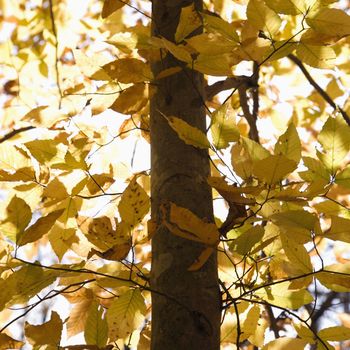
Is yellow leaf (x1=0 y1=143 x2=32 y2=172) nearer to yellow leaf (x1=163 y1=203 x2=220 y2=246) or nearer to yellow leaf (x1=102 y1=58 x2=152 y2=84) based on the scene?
yellow leaf (x1=102 y1=58 x2=152 y2=84)

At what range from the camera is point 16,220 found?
2.41ft

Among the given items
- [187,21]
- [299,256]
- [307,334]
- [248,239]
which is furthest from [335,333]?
[187,21]

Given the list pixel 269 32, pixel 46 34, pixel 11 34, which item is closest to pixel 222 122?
pixel 269 32

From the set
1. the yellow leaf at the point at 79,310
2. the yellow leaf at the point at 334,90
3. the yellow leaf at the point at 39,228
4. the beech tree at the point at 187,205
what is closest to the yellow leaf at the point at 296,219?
the beech tree at the point at 187,205

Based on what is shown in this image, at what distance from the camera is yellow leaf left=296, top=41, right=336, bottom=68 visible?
33.0 inches

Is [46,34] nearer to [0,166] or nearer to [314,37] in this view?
[0,166]

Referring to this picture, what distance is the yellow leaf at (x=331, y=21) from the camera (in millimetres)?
763

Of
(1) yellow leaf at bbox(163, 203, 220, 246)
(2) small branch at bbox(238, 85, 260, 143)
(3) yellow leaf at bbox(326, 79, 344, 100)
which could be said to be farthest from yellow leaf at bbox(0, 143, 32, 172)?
(3) yellow leaf at bbox(326, 79, 344, 100)

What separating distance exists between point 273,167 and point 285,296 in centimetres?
31

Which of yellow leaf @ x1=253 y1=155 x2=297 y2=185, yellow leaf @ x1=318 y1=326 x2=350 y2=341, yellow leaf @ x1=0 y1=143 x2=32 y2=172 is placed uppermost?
yellow leaf @ x1=0 y1=143 x2=32 y2=172

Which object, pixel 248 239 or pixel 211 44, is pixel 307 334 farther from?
pixel 211 44

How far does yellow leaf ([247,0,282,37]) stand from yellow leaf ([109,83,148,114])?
25 centimetres

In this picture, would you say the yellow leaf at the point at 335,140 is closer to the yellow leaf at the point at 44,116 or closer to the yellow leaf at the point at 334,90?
the yellow leaf at the point at 44,116

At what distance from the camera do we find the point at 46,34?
5.98ft
